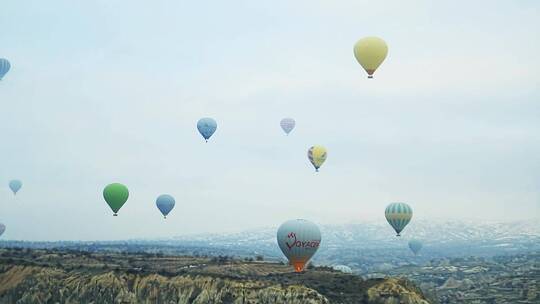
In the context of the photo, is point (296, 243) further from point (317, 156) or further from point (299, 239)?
point (317, 156)

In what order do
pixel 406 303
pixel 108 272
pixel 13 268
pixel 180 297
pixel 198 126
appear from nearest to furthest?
pixel 406 303 → pixel 180 297 → pixel 108 272 → pixel 13 268 → pixel 198 126

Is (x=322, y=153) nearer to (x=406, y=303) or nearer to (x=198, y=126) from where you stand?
(x=198, y=126)

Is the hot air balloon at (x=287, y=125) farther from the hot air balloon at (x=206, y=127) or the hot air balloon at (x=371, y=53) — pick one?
the hot air balloon at (x=371, y=53)

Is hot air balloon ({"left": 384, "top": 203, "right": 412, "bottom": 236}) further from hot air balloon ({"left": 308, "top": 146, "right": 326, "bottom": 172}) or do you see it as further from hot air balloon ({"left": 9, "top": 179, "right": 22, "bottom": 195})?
hot air balloon ({"left": 9, "top": 179, "right": 22, "bottom": 195})

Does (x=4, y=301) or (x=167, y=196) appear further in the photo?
(x=167, y=196)

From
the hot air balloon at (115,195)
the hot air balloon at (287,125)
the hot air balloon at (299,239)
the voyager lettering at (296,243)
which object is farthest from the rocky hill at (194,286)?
the hot air balloon at (287,125)

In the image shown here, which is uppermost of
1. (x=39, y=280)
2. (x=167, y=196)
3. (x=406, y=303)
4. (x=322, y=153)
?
(x=322, y=153)

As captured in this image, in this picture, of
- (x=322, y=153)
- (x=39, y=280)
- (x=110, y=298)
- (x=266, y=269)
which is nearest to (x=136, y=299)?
(x=110, y=298)
